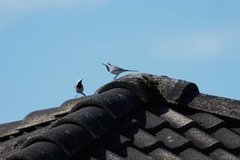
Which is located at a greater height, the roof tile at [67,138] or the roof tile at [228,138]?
the roof tile at [67,138]

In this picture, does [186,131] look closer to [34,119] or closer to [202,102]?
[202,102]

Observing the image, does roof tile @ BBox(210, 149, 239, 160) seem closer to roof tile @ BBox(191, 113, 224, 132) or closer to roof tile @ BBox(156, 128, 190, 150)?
roof tile @ BBox(156, 128, 190, 150)

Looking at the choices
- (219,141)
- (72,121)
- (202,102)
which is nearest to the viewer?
(72,121)

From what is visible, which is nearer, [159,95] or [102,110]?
[102,110]

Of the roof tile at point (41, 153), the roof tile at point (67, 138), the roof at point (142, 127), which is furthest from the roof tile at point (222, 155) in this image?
the roof tile at point (41, 153)

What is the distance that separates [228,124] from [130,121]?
0.61 m

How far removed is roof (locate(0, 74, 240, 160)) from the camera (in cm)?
396

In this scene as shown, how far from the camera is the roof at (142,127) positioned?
396cm

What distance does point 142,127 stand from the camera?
14.6 feet

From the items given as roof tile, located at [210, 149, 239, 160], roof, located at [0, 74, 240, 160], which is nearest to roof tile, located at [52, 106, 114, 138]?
roof, located at [0, 74, 240, 160]

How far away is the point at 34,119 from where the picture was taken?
5.79 m

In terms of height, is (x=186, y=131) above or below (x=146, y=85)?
below

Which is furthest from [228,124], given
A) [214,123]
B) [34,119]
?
[34,119]

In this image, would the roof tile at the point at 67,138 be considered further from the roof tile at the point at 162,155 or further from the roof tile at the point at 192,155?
the roof tile at the point at 192,155
